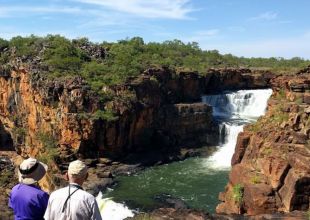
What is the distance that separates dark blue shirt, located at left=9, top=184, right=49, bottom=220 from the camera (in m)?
5.96

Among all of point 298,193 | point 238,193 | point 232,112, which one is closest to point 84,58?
point 232,112

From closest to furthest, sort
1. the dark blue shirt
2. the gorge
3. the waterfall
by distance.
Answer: the dark blue shirt < the gorge < the waterfall

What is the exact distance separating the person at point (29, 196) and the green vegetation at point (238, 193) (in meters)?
16.7

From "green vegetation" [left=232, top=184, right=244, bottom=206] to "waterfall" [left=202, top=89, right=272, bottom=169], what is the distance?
2034 cm

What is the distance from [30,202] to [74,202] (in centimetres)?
71

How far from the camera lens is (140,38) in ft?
243

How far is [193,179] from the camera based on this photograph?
35.8 meters

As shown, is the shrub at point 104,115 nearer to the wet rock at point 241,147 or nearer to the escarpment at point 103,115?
the escarpment at point 103,115

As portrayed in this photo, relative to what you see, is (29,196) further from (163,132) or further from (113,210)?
(163,132)

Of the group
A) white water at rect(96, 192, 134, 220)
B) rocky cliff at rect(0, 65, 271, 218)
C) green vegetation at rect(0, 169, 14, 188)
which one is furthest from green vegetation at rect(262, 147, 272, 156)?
green vegetation at rect(0, 169, 14, 188)

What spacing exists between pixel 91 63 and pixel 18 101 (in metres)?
A: 8.38

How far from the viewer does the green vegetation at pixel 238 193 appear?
2150 centimetres

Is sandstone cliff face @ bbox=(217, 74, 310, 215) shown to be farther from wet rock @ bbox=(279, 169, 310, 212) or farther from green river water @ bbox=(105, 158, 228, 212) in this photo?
green river water @ bbox=(105, 158, 228, 212)

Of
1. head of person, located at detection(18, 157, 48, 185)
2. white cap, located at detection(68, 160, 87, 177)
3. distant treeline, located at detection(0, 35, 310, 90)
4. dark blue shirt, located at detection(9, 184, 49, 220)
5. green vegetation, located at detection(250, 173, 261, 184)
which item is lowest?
green vegetation, located at detection(250, 173, 261, 184)
